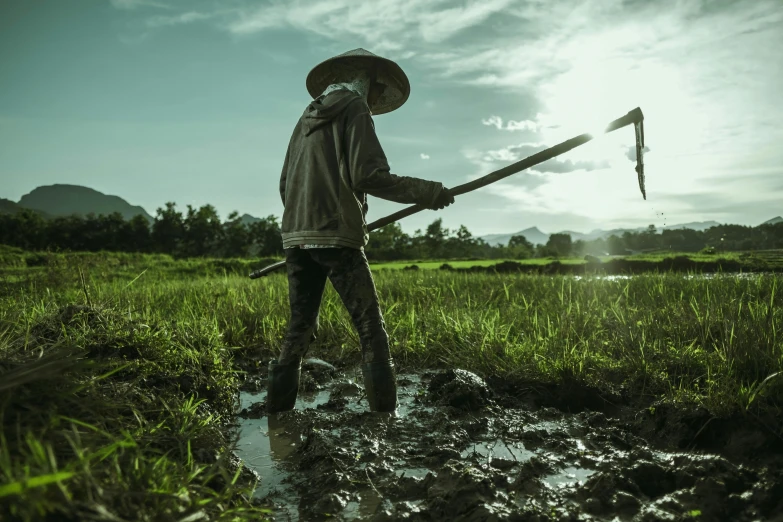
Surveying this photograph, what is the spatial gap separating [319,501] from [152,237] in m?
53.6

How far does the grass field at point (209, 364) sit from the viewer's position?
1.42 meters

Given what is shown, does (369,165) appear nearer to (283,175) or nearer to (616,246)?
(283,175)

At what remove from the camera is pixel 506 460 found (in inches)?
96.3

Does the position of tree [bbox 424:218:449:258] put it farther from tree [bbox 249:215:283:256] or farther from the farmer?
the farmer

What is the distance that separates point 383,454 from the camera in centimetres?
265

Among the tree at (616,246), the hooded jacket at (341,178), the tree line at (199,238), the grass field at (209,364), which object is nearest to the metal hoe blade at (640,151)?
the grass field at (209,364)

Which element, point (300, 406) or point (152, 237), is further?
point (152, 237)

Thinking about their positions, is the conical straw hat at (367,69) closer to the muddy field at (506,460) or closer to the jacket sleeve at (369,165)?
the jacket sleeve at (369,165)

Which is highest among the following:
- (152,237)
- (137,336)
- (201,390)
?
(152,237)

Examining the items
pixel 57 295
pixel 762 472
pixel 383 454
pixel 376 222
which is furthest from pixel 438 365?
pixel 57 295

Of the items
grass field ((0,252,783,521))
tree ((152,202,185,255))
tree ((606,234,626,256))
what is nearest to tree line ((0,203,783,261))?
tree ((152,202,185,255))

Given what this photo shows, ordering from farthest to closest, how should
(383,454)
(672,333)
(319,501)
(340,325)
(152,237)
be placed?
(152,237) < (340,325) < (672,333) < (383,454) < (319,501)

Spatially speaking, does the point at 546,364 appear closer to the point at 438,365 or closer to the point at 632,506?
the point at 438,365

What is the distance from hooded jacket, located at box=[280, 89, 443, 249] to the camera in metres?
3.08
